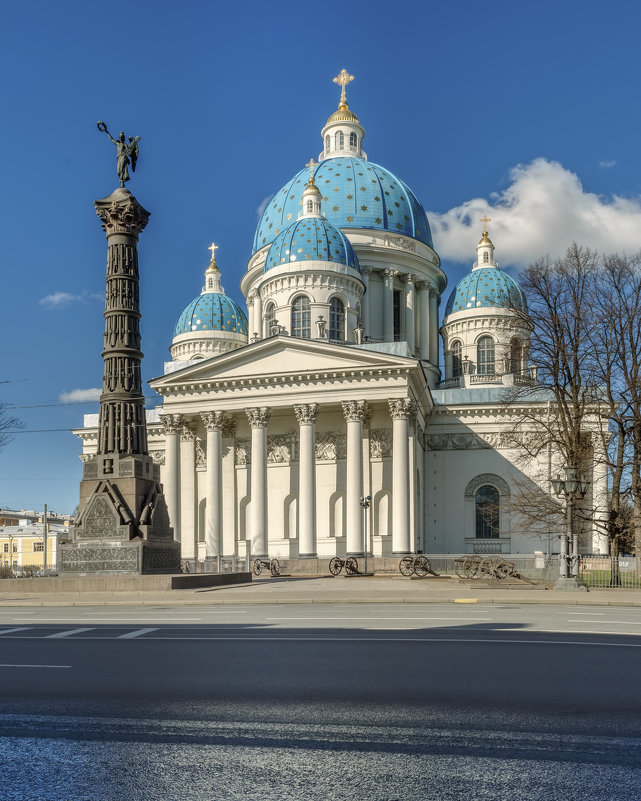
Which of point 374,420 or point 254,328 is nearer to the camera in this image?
point 374,420

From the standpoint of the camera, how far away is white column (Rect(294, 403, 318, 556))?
149 feet

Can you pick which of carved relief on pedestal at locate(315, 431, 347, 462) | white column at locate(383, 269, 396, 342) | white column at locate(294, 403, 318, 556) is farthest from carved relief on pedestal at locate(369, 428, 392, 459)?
white column at locate(383, 269, 396, 342)

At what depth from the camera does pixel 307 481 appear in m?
45.8

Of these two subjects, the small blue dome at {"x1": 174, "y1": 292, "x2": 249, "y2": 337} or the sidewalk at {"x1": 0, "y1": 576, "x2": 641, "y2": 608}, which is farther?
the small blue dome at {"x1": 174, "y1": 292, "x2": 249, "y2": 337}

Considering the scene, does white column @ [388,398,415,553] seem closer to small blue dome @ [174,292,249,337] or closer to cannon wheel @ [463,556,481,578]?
cannon wheel @ [463,556,481,578]

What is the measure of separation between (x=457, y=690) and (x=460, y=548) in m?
47.2

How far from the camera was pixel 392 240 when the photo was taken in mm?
62938

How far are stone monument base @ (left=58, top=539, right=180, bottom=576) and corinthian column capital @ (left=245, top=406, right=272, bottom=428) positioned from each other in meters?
19.7

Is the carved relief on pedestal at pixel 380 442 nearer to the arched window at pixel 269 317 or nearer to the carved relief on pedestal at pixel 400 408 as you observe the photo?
the carved relief on pedestal at pixel 400 408

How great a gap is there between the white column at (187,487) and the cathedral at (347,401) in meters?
0.09

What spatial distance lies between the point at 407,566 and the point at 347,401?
990 centimetres

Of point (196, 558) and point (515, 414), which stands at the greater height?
point (515, 414)

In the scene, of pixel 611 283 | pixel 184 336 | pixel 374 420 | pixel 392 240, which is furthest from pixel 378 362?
pixel 184 336

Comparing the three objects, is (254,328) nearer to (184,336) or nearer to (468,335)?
(184,336)
